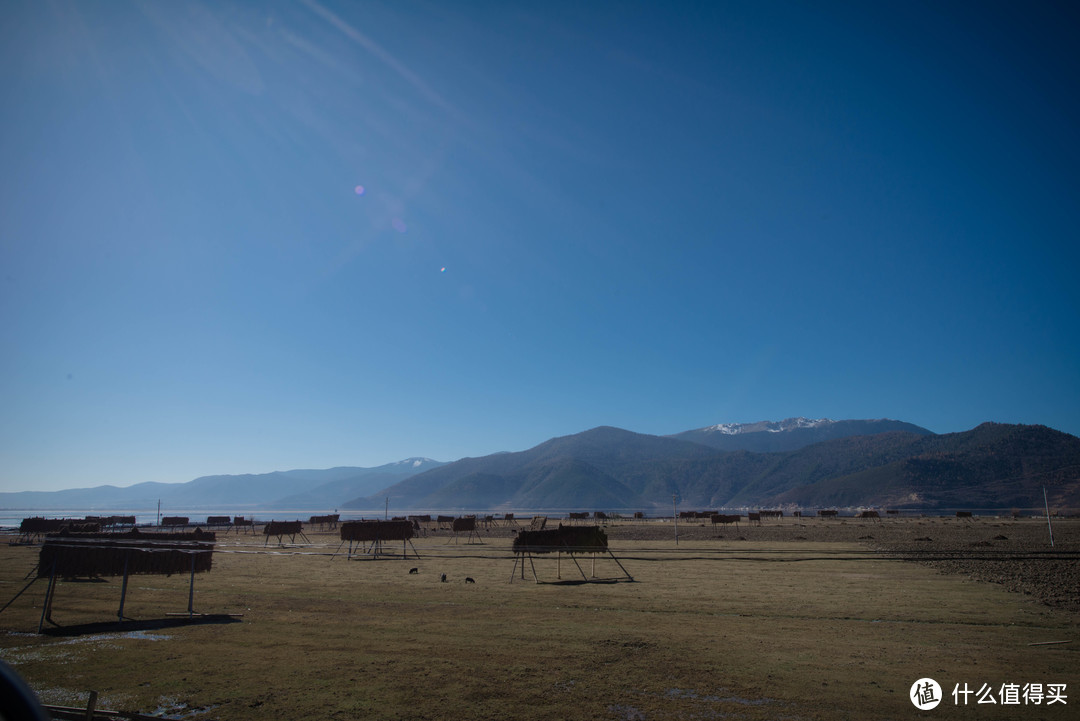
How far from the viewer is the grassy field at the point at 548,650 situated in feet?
27.8

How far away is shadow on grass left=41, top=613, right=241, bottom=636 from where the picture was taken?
13250mm

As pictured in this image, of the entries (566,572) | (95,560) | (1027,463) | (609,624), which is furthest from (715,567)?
(1027,463)

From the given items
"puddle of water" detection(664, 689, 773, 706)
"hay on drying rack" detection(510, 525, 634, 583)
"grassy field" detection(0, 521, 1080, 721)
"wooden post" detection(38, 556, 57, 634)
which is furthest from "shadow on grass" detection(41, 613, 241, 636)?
"puddle of water" detection(664, 689, 773, 706)

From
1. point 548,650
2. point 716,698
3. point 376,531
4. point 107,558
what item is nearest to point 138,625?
point 107,558

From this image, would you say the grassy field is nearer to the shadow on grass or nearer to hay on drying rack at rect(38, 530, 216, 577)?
the shadow on grass

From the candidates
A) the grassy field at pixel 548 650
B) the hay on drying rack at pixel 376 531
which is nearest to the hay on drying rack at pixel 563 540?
the grassy field at pixel 548 650

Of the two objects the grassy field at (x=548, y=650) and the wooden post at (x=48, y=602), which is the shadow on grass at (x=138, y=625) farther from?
the wooden post at (x=48, y=602)

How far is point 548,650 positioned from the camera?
1152 cm

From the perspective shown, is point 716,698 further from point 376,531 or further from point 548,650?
point 376,531

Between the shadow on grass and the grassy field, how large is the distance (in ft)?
0.35

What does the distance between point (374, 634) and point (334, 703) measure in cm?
459

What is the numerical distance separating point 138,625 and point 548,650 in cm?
1047

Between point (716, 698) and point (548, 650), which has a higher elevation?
point (716, 698)

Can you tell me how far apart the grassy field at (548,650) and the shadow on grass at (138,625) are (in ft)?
0.35
